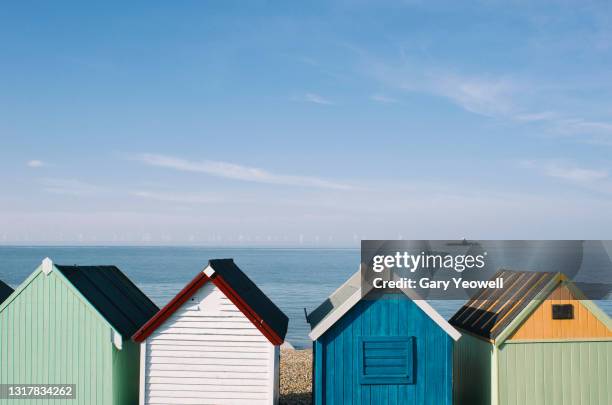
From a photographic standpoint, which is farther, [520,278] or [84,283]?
[520,278]

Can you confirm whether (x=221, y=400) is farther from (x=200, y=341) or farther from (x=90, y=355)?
(x=90, y=355)

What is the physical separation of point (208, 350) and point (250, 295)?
184cm

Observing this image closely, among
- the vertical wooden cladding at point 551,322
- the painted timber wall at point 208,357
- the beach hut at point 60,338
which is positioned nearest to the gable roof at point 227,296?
the painted timber wall at point 208,357

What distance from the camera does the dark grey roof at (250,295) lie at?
45.5ft

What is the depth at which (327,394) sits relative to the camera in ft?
45.6

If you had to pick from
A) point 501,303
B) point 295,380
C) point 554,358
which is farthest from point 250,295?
point 295,380

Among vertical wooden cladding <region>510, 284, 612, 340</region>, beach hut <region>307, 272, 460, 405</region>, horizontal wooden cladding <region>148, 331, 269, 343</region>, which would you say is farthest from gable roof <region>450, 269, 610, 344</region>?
horizontal wooden cladding <region>148, 331, 269, 343</region>

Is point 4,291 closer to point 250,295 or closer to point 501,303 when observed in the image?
point 250,295

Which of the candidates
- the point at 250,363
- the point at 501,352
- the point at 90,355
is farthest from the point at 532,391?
the point at 90,355

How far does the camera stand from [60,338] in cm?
1401

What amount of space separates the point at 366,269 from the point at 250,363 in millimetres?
3348

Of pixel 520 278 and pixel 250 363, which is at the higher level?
pixel 520 278

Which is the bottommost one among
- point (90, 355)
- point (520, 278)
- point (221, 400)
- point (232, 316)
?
point (221, 400)

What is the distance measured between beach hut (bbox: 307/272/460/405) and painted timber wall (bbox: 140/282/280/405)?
1.31 meters
